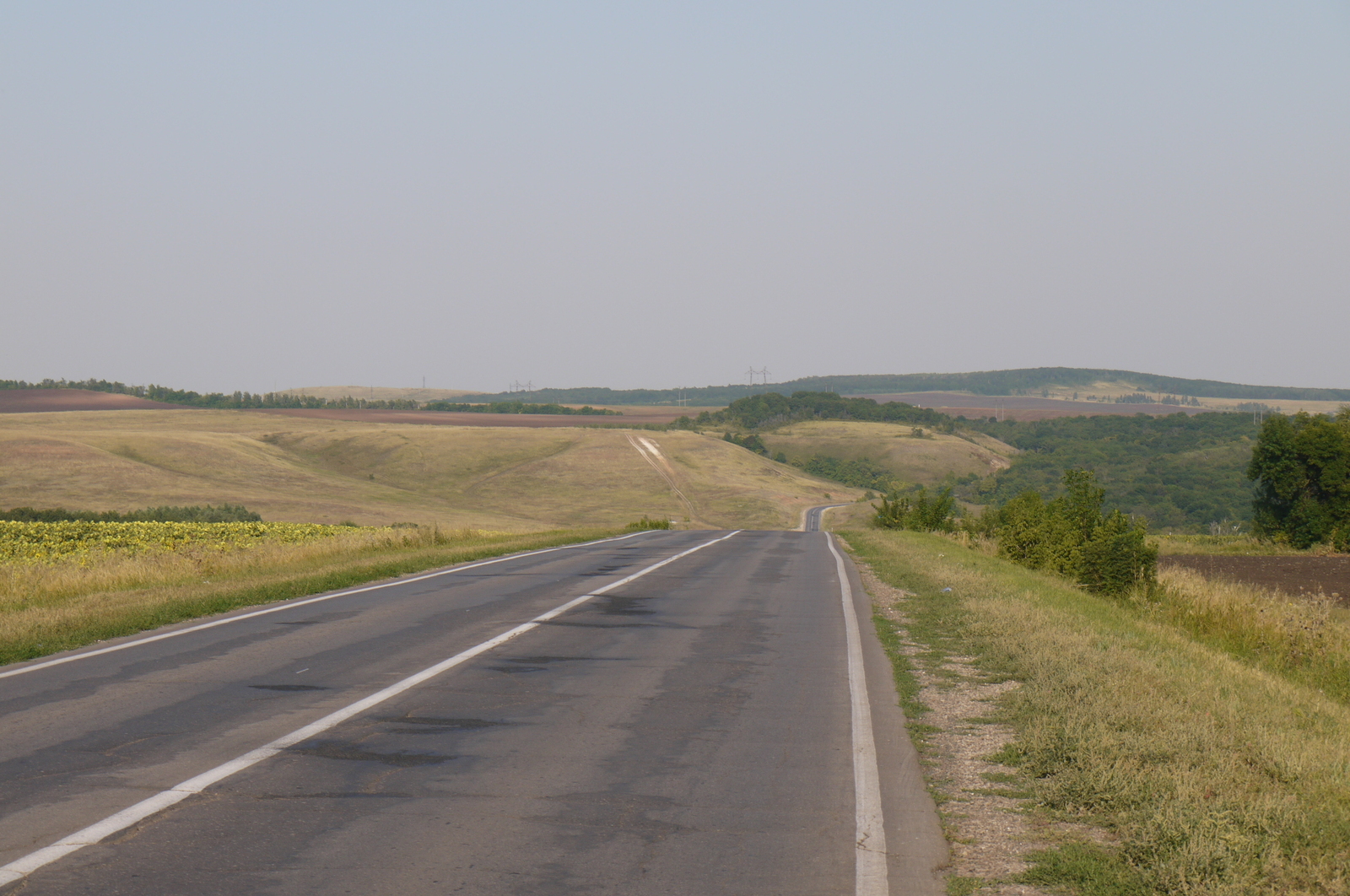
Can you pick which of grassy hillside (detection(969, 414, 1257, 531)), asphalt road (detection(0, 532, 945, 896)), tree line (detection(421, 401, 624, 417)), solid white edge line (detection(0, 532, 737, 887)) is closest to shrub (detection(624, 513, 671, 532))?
grassy hillside (detection(969, 414, 1257, 531))

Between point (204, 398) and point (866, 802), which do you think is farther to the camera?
point (204, 398)

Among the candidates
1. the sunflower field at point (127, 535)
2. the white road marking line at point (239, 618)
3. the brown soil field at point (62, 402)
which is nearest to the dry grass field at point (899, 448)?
the brown soil field at point (62, 402)

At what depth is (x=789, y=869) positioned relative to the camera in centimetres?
520

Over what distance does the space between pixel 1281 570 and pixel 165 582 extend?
34607 millimetres

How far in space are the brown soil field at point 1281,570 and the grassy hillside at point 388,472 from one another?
141 feet


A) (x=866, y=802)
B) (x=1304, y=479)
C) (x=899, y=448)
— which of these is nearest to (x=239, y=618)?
(x=866, y=802)

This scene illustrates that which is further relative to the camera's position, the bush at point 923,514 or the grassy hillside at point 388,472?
the grassy hillside at point 388,472

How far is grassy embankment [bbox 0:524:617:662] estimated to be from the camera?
12211 millimetres

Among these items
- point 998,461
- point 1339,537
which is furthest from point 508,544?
point 998,461

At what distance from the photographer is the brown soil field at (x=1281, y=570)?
29.3 metres

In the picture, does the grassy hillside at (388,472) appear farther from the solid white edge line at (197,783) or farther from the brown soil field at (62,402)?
the solid white edge line at (197,783)

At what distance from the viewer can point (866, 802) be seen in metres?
6.33

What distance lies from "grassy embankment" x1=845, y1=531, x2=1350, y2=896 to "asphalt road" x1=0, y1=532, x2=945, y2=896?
917 mm

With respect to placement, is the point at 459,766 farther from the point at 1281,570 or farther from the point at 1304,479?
the point at 1304,479
